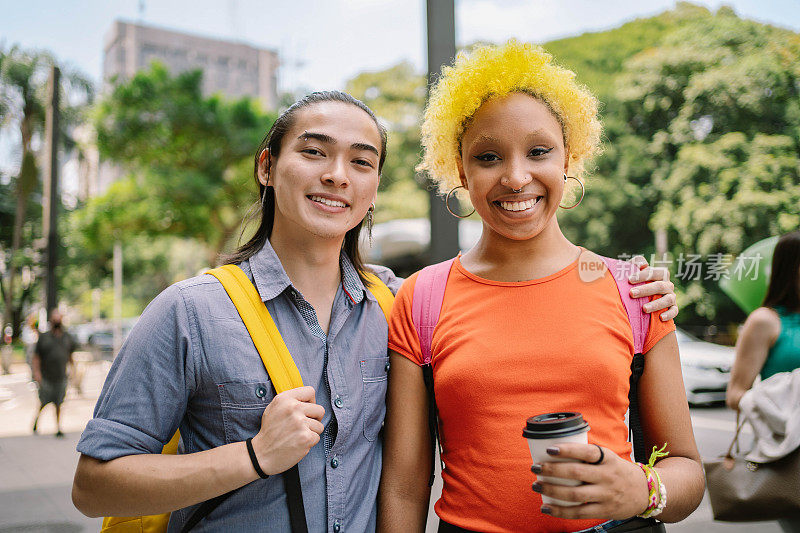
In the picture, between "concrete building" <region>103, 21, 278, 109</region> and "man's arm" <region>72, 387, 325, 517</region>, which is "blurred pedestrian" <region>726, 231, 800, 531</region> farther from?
"concrete building" <region>103, 21, 278, 109</region>

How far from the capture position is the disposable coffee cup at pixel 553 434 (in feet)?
3.61

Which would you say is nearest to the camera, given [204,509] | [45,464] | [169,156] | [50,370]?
[204,509]

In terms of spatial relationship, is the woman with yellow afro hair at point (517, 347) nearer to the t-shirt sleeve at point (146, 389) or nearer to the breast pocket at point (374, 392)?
the breast pocket at point (374, 392)

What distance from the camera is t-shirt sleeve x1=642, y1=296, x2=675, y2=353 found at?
4.90ft

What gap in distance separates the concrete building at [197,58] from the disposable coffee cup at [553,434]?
1247cm

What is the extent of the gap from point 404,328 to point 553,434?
25.3 inches

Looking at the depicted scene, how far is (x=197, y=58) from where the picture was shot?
15.3 m

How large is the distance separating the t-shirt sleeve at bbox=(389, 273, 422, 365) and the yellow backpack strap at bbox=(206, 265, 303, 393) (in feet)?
1.00

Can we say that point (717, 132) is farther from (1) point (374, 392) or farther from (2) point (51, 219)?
(2) point (51, 219)

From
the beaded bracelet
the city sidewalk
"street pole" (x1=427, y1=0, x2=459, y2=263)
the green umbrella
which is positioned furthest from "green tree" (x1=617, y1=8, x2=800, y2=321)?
the city sidewalk

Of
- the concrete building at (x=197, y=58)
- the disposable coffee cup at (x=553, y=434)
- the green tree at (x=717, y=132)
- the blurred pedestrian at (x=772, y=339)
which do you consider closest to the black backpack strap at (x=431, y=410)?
the disposable coffee cup at (x=553, y=434)

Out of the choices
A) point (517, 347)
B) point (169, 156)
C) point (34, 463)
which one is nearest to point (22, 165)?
point (169, 156)

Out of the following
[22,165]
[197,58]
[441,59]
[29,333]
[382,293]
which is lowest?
[29,333]

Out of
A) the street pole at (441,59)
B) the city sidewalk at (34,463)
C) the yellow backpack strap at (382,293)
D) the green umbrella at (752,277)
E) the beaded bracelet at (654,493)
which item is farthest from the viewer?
the city sidewalk at (34,463)
